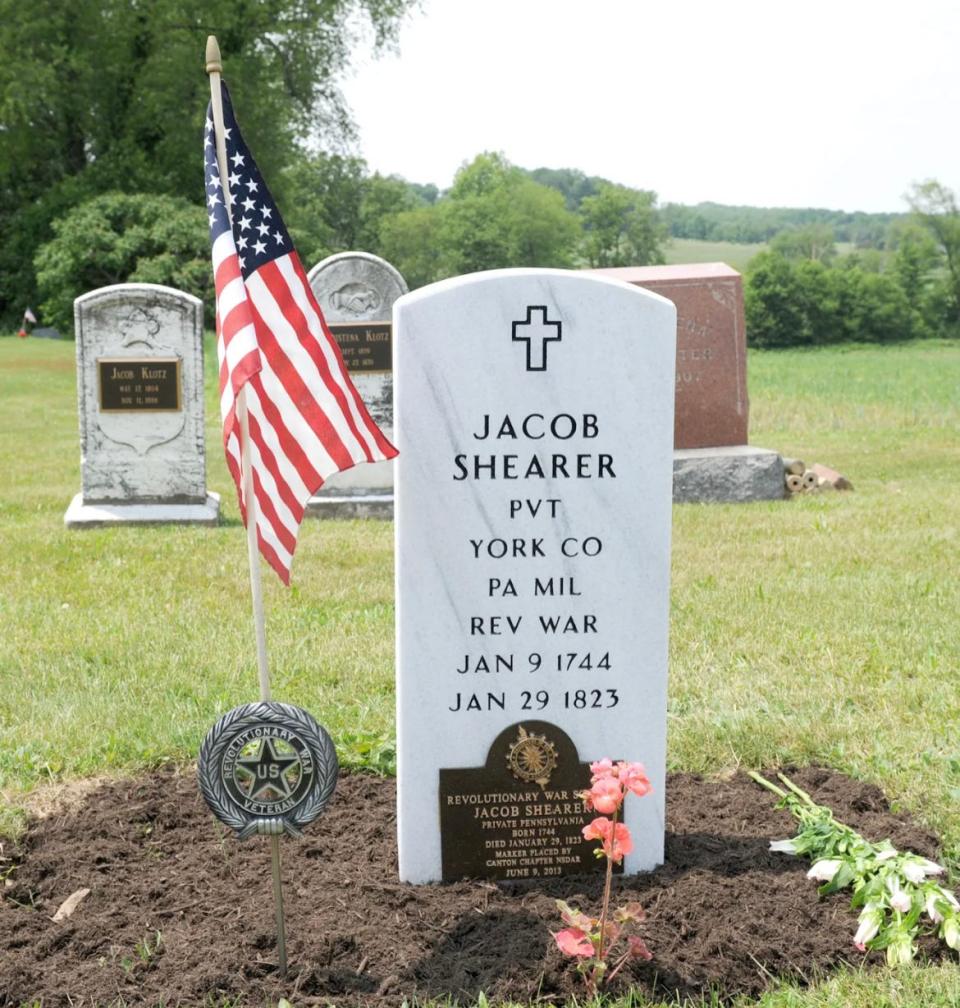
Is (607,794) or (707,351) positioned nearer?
(607,794)

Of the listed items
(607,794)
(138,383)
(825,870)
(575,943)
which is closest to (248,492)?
(607,794)

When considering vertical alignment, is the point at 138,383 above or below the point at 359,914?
above

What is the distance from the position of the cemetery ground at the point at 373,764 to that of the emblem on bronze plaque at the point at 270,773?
359 mm

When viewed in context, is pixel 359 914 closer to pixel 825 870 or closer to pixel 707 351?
pixel 825 870

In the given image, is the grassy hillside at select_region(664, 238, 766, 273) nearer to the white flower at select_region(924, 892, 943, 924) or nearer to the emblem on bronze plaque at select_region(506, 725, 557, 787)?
the emblem on bronze plaque at select_region(506, 725, 557, 787)

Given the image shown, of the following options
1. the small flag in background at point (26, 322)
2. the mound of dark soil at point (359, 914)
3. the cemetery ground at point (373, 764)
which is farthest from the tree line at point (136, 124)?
the mound of dark soil at point (359, 914)

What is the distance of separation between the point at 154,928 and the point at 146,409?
7384 millimetres

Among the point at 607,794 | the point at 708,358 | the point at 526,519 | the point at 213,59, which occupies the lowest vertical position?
the point at 607,794

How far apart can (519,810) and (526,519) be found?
864 mm

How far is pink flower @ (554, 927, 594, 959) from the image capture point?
3.04 m

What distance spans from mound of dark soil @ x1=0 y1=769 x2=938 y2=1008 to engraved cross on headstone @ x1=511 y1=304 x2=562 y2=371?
4.97ft

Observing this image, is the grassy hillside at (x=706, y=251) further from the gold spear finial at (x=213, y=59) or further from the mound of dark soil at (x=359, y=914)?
the gold spear finial at (x=213, y=59)

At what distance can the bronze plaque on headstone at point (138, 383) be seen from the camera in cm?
1023

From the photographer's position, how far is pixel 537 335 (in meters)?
3.54
